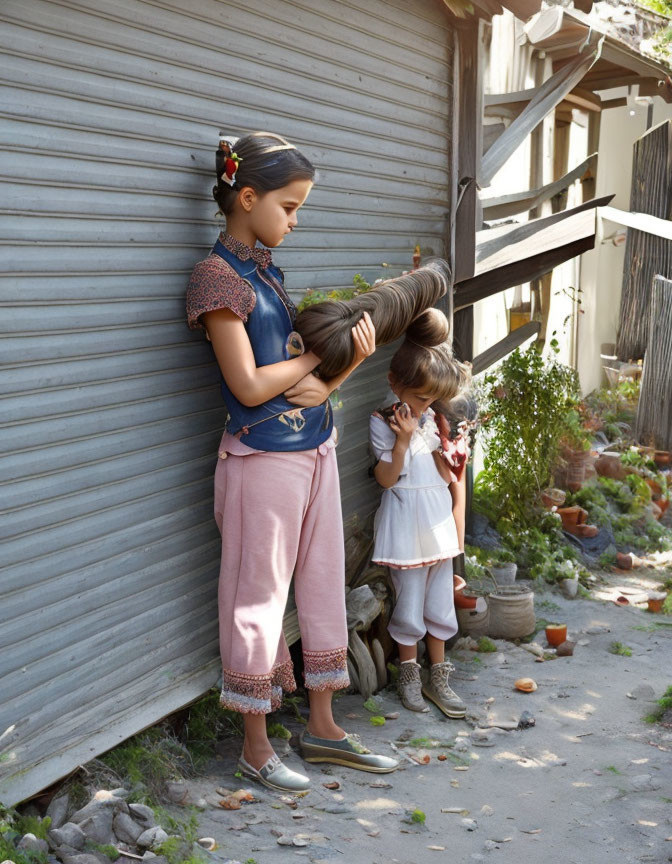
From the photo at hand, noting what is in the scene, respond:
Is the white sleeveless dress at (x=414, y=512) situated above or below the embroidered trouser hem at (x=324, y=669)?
above

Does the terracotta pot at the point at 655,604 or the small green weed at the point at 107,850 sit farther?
the terracotta pot at the point at 655,604

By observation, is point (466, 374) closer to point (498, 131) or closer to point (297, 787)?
point (297, 787)

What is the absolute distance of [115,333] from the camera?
313 cm

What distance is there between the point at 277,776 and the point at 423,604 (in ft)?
4.48

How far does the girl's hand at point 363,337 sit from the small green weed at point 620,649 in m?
2.86

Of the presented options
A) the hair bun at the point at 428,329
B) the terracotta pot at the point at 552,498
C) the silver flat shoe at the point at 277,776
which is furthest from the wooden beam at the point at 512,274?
the silver flat shoe at the point at 277,776

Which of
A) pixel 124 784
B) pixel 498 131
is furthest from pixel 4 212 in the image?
pixel 498 131

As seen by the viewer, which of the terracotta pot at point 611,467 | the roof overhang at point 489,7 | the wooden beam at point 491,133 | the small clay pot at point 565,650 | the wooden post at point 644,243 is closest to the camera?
the roof overhang at point 489,7

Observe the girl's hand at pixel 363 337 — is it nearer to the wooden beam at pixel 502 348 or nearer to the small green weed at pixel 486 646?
the small green weed at pixel 486 646

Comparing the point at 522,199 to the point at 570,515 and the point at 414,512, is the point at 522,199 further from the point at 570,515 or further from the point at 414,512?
the point at 414,512

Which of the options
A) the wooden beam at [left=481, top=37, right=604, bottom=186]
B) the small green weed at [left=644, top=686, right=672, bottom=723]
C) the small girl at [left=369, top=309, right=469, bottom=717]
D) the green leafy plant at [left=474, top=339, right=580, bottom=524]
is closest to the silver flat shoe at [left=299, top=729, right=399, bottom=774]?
the small girl at [left=369, top=309, right=469, bottom=717]

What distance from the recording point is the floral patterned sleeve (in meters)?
3.23

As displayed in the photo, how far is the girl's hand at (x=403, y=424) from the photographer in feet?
14.4

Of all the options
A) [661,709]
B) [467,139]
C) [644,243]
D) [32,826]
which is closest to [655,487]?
[644,243]
